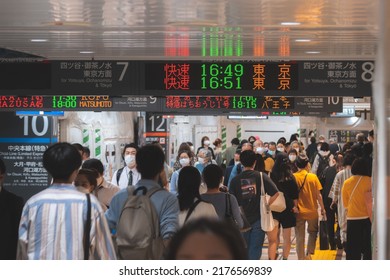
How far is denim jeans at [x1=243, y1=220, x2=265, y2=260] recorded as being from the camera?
38.9ft

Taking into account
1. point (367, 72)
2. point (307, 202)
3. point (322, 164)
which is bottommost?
point (307, 202)

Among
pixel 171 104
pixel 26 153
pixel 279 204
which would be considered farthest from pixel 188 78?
pixel 26 153

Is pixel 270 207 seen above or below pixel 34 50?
below

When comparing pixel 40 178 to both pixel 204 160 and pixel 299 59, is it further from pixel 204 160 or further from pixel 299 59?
pixel 299 59

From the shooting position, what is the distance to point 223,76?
1356 centimetres

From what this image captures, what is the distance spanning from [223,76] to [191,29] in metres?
2.57

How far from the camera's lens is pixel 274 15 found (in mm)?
9797

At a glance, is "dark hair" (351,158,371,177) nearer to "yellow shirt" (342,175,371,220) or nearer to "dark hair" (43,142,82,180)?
"yellow shirt" (342,175,371,220)

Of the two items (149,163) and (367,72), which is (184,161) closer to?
(367,72)

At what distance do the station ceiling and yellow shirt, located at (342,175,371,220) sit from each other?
6.00 feet

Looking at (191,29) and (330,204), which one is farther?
(330,204)

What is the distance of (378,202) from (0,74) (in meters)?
9.93

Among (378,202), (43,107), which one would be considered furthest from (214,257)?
(43,107)

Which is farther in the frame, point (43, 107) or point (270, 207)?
point (43, 107)
